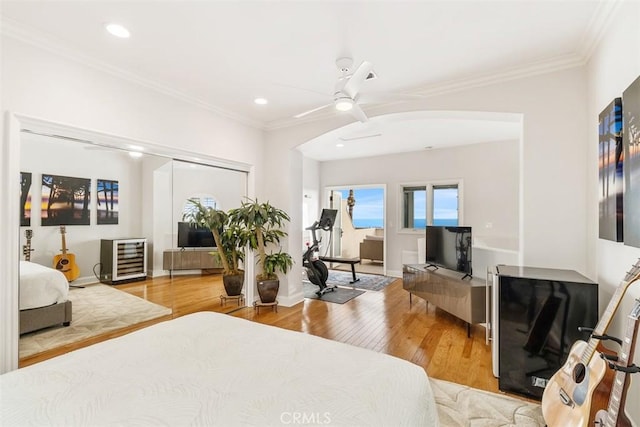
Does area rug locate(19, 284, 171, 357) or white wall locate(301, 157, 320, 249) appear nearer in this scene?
area rug locate(19, 284, 171, 357)

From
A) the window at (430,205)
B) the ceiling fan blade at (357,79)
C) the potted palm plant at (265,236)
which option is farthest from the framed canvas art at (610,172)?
the window at (430,205)

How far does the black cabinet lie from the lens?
6.62 ft

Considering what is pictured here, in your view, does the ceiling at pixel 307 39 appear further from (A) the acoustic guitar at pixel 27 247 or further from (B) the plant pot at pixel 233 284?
(B) the plant pot at pixel 233 284

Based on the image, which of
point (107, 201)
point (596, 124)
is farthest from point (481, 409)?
point (107, 201)

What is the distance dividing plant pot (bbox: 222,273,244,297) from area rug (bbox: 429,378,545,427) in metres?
2.93

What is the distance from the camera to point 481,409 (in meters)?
2.00

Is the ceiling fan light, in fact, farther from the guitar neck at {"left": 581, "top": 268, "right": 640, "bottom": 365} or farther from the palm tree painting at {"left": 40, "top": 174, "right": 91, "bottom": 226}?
the palm tree painting at {"left": 40, "top": 174, "right": 91, "bottom": 226}

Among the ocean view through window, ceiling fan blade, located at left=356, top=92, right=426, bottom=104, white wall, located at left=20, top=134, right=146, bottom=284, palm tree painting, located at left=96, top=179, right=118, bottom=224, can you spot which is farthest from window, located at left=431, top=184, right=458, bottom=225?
palm tree painting, located at left=96, top=179, right=118, bottom=224

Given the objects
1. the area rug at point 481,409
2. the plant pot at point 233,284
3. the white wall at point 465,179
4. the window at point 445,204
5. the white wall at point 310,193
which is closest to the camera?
the area rug at point 481,409

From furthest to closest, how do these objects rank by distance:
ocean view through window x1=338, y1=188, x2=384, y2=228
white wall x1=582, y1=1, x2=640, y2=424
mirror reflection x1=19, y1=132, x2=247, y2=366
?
ocean view through window x1=338, y1=188, x2=384, y2=228 < mirror reflection x1=19, y1=132, x2=247, y2=366 < white wall x1=582, y1=1, x2=640, y2=424

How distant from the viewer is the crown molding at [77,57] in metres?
2.10

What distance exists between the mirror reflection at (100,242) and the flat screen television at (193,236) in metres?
0.02

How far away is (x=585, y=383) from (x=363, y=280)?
15.1 feet

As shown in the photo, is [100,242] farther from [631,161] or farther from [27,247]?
[631,161]
